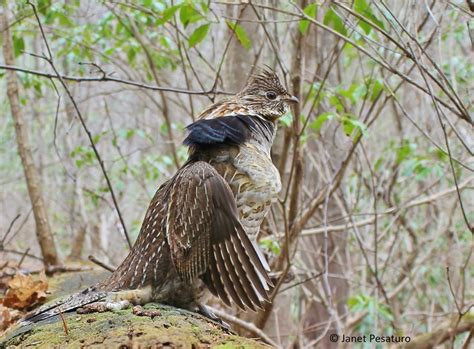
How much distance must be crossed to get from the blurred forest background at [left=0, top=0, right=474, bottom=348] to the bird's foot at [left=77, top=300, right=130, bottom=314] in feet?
5.47

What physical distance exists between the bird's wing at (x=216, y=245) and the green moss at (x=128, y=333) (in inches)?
13.7

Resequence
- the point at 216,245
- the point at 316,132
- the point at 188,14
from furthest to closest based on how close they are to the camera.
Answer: the point at 316,132, the point at 188,14, the point at 216,245

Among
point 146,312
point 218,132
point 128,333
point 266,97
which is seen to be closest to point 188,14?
point 266,97

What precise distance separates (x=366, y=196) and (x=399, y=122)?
1.24 metres

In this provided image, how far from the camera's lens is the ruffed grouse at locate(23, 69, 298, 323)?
2760 mm

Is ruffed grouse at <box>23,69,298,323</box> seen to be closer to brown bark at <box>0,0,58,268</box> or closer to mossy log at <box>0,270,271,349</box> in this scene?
mossy log at <box>0,270,271,349</box>

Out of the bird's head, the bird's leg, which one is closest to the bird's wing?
the bird's leg

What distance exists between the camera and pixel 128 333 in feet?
6.62

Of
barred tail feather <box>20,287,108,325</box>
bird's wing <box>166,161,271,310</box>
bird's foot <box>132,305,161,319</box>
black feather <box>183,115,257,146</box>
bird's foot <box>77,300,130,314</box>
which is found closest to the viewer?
bird's foot <box>132,305,161,319</box>

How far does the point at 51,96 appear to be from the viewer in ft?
37.1

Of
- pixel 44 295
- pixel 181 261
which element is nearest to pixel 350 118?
pixel 181 261

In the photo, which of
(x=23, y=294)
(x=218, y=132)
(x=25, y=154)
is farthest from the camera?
(x=25, y=154)

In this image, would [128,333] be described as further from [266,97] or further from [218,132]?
[266,97]

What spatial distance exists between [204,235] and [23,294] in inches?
57.1
